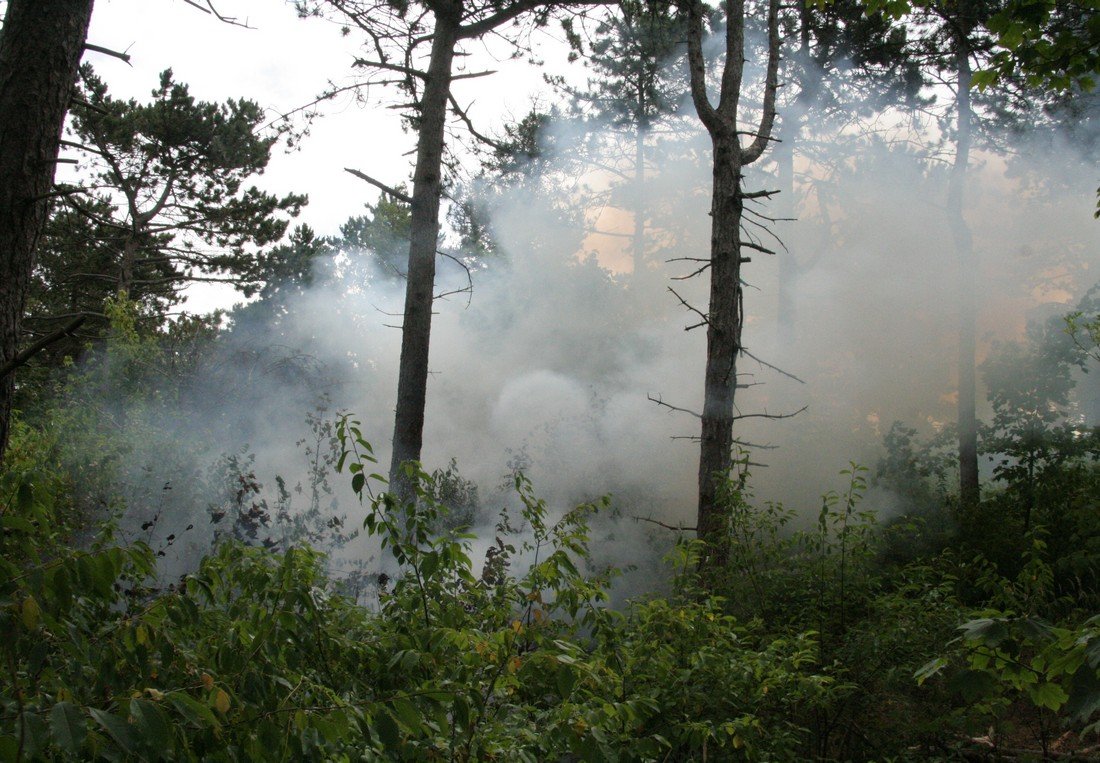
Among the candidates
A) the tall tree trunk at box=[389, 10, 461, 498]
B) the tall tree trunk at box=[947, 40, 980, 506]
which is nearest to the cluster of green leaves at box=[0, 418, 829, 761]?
the tall tree trunk at box=[389, 10, 461, 498]

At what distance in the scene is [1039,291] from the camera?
61.7 ft

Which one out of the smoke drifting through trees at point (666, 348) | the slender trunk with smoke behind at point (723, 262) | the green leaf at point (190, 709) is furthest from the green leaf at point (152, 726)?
the smoke drifting through trees at point (666, 348)

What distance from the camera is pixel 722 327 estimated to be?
7.56m

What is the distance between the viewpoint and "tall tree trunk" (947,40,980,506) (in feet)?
44.9

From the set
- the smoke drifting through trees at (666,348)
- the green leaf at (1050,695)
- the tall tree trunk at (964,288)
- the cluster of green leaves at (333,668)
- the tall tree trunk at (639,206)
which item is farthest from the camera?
the tall tree trunk at (639,206)

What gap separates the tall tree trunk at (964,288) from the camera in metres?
13.7

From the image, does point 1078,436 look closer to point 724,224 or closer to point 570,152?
point 724,224

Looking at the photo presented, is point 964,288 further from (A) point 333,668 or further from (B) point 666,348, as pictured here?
(A) point 333,668

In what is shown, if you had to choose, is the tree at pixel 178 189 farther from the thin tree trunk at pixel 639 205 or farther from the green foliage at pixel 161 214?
the thin tree trunk at pixel 639 205

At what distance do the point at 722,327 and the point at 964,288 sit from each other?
990 cm

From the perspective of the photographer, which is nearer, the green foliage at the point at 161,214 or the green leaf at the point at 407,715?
the green leaf at the point at 407,715

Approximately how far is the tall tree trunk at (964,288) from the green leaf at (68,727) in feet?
46.9

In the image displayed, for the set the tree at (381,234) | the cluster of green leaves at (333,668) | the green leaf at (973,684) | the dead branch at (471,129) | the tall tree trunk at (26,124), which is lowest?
the cluster of green leaves at (333,668)

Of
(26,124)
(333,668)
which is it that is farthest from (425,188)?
(333,668)
